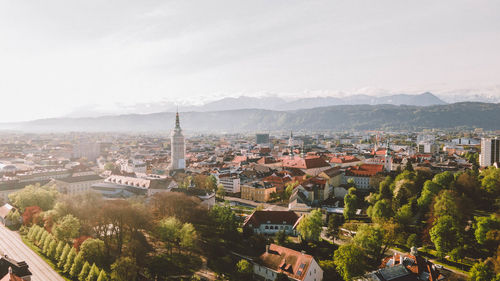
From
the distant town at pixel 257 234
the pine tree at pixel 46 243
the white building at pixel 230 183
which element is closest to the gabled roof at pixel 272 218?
the distant town at pixel 257 234

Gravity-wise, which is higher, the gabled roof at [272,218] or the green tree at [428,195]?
the green tree at [428,195]

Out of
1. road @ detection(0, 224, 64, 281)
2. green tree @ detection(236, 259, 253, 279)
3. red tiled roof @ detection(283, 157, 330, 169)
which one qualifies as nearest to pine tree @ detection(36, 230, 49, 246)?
road @ detection(0, 224, 64, 281)

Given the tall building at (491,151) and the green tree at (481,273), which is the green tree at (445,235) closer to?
the green tree at (481,273)

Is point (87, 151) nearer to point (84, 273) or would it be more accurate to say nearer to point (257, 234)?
point (257, 234)

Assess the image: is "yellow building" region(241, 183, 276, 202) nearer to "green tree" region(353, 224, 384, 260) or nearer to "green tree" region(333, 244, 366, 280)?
"green tree" region(353, 224, 384, 260)

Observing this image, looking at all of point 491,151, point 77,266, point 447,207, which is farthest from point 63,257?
point 491,151

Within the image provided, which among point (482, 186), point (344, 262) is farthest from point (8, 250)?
point (482, 186)

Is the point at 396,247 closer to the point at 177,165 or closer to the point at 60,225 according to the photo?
the point at 60,225
